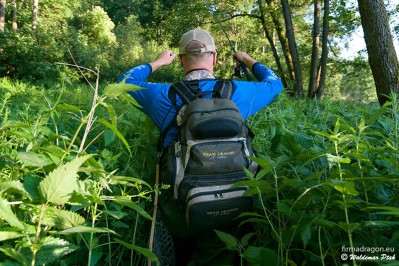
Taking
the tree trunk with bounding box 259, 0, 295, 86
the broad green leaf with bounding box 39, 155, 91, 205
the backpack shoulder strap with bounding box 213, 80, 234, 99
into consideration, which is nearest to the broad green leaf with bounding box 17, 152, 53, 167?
the broad green leaf with bounding box 39, 155, 91, 205

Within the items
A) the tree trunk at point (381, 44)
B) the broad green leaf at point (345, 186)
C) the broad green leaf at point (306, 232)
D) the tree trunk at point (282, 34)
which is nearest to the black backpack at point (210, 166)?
the broad green leaf at point (306, 232)

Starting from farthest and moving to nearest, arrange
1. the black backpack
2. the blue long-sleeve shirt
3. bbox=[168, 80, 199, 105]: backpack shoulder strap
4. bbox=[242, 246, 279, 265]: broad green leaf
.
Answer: the blue long-sleeve shirt → bbox=[168, 80, 199, 105]: backpack shoulder strap → the black backpack → bbox=[242, 246, 279, 265]: broad green leaf

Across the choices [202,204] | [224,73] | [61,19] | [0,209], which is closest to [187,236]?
[202,204]

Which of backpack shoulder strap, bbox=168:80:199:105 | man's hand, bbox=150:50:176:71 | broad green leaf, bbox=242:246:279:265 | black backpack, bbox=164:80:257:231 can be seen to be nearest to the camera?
broad green leaf, bbox=242:246:279:265

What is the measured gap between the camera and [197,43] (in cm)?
239

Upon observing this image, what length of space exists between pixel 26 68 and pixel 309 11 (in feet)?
43.8

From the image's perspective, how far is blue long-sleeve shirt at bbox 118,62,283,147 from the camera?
7.38 feet

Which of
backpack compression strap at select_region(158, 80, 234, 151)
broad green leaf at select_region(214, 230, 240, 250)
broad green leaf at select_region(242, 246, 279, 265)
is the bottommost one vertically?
broad green leaf at select_region(242, 246, 279, 265)

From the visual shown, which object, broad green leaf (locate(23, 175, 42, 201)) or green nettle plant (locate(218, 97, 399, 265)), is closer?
broad green leaf (locate(23, 175, 42, 201))

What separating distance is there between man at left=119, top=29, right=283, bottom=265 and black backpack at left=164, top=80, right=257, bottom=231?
247 millimetres

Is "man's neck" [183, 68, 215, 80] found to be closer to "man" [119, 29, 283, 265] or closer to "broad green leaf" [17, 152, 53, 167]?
"man" [119, 29, 283, 265]

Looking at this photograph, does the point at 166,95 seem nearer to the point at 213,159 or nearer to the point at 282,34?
the point at 213,159

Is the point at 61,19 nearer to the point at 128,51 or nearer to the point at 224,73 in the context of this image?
the point at 128,51

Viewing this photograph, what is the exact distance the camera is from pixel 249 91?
2.39m
